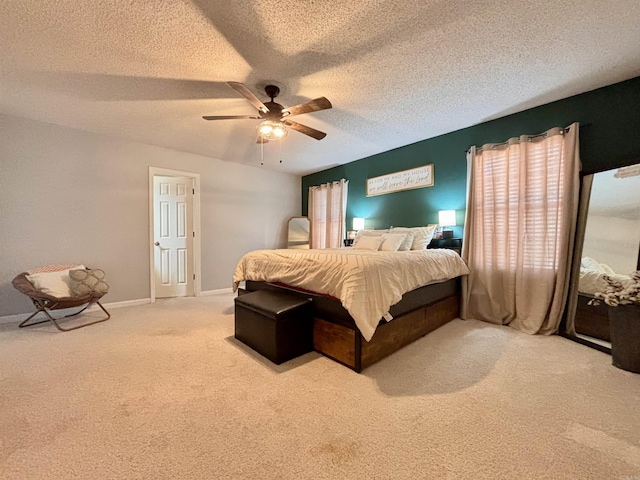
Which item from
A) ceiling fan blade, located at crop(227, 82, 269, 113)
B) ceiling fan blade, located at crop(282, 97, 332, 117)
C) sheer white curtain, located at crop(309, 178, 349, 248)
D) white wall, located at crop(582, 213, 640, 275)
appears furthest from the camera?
sheer white curtain, located at crop(309, 178, 349, 248)

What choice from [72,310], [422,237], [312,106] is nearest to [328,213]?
[422,237]

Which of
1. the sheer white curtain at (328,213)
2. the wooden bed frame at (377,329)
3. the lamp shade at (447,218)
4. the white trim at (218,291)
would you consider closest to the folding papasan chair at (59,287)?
the white trim at (218,291)

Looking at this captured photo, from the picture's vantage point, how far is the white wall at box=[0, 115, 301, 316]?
3.08 metres

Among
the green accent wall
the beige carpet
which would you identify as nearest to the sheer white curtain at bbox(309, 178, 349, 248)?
the green accent wall

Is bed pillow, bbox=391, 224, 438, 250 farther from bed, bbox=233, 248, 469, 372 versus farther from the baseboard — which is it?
the baseboard

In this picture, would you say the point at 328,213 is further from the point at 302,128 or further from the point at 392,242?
the point at 302,128

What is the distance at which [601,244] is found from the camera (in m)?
2.47

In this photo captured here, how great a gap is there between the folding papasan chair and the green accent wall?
3.84m

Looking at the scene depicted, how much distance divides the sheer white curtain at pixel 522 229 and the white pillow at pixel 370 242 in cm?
109

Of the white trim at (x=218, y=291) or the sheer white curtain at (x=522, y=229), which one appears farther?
the white trim at (x=218, y=291)

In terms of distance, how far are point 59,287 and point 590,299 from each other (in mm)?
5598

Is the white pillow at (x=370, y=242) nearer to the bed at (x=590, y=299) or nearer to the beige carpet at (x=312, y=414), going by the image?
the beige carpet at (x=312, y=414)

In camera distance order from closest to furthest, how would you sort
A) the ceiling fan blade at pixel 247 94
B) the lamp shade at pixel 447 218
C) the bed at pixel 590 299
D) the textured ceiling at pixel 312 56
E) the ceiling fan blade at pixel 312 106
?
the textured ceiling at pixel 312 56
the ceiling fan blade at pixel 247 94
the ceiling fan blade at pixel 312 106
the bed at pixel 590 299
the lamp shade at pixel 447 218

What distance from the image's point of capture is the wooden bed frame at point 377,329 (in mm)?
1989
